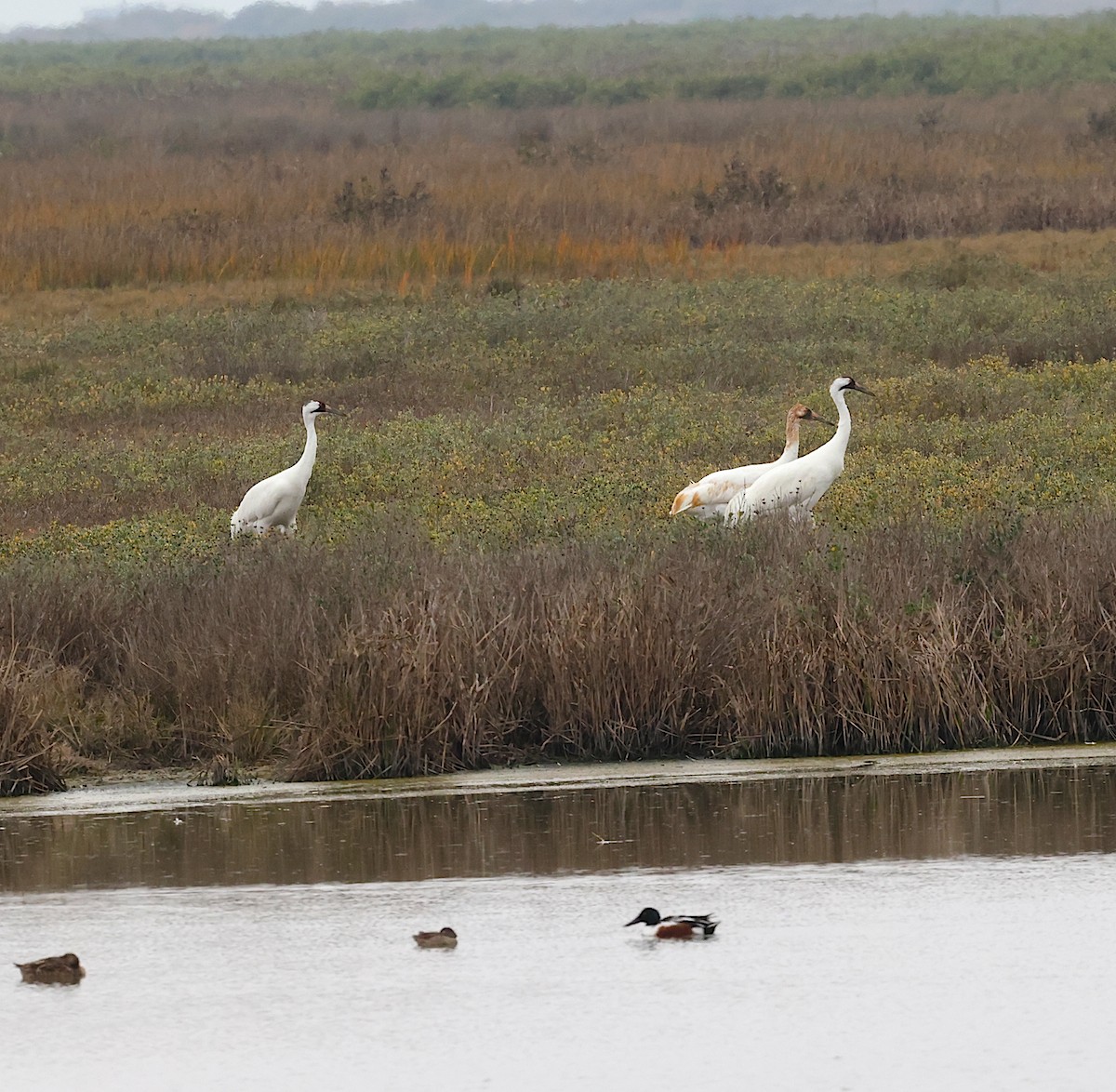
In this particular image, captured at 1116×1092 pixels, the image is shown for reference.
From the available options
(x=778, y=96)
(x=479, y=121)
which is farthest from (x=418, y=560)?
(x=778, y=96)

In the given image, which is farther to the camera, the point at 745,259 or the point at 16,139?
the point at 16,139

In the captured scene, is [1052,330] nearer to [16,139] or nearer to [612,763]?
[612,763]

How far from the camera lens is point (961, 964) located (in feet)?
22.3

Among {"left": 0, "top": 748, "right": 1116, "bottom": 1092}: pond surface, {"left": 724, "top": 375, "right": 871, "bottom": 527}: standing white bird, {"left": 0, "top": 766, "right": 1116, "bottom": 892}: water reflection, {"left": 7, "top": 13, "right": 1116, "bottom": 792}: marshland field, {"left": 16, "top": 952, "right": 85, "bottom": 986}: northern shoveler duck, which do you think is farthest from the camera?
{"left": 724, "top": 375, "right": 871, "bottom": 527}: standing white bird

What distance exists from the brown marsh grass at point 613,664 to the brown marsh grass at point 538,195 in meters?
13.7

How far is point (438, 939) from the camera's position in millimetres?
7055

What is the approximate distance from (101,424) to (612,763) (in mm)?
10302

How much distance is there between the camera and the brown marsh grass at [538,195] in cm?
2525

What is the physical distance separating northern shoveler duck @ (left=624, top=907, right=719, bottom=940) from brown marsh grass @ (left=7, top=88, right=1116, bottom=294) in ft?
55.4

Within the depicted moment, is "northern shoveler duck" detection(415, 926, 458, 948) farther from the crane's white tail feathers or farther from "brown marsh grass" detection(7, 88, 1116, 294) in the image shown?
"brown marsh grass" detection(7, 88, 1116, 294)

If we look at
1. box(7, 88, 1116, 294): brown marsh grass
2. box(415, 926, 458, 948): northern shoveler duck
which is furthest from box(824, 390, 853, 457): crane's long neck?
box(7, 88, 1116, 294): brown marsh grass

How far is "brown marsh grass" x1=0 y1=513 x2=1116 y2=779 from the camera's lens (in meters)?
9.59

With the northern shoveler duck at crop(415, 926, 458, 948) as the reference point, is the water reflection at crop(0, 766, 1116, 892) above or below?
below

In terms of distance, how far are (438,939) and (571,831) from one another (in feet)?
5.29
